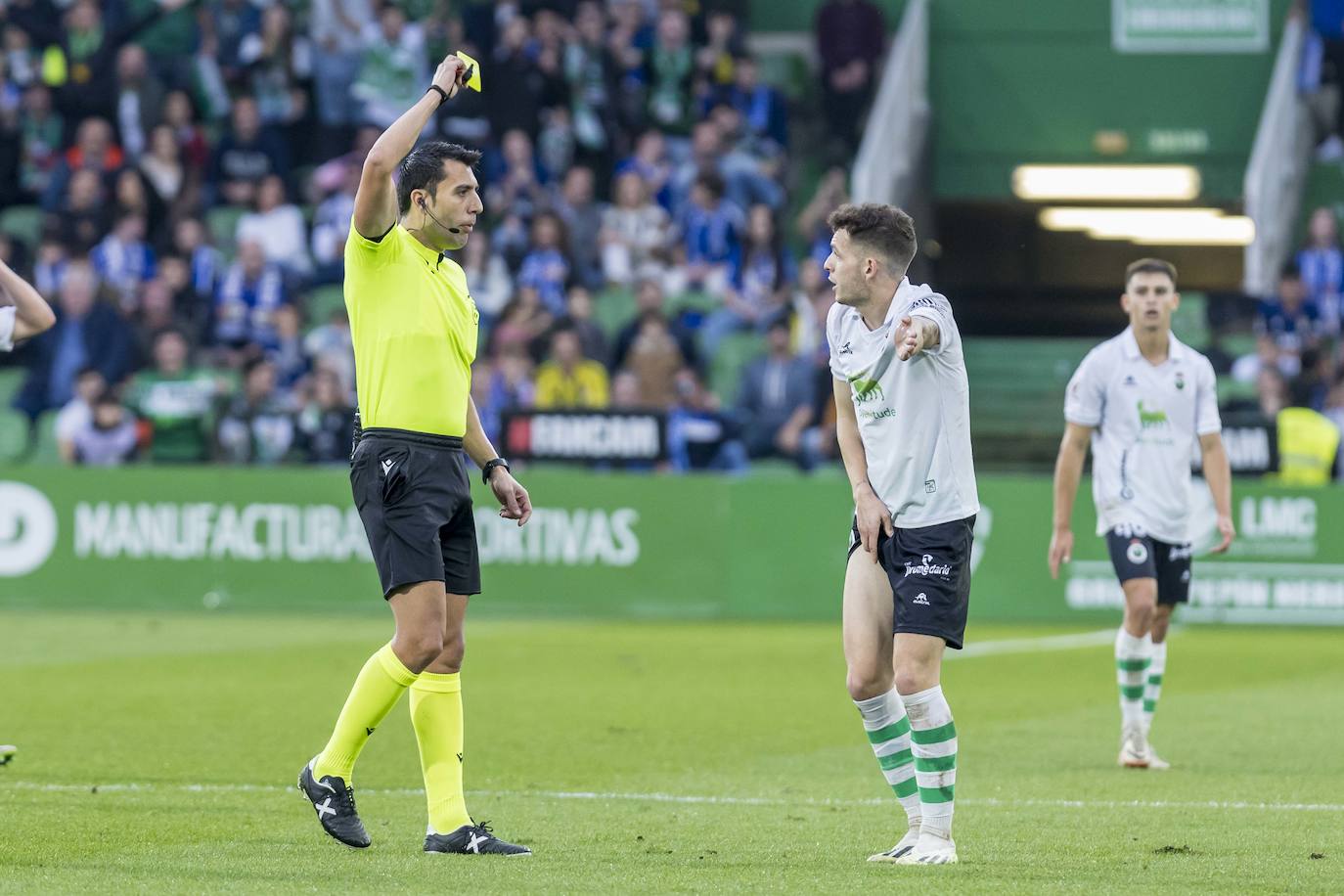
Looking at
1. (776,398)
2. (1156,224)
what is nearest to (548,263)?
(776,398)

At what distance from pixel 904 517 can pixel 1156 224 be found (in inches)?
843

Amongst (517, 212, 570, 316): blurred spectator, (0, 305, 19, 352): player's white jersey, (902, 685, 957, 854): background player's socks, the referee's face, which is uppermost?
(517, 212, 570, 316): blurred spectator

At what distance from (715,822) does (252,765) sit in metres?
2.63

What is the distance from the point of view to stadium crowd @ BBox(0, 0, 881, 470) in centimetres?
2070

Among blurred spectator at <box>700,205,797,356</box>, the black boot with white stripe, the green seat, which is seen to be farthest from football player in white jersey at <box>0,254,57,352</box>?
the green seat

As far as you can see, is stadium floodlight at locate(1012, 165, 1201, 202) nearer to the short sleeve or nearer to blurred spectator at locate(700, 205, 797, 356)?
blurred spectator at locate(700, 205, 797, 356)

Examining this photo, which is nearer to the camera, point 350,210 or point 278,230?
point 278,230

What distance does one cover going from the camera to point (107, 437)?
67.1 feet

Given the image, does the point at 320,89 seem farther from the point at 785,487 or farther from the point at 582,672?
the point at 582,672

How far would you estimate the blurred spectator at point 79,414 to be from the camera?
20.7 meters

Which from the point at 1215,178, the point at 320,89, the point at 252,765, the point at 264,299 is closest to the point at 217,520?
the point at 264,299

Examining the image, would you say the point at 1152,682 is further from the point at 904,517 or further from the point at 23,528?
the point at 23,528

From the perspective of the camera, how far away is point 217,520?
19516 mm

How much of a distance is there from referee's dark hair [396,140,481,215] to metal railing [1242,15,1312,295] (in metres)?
17.6
